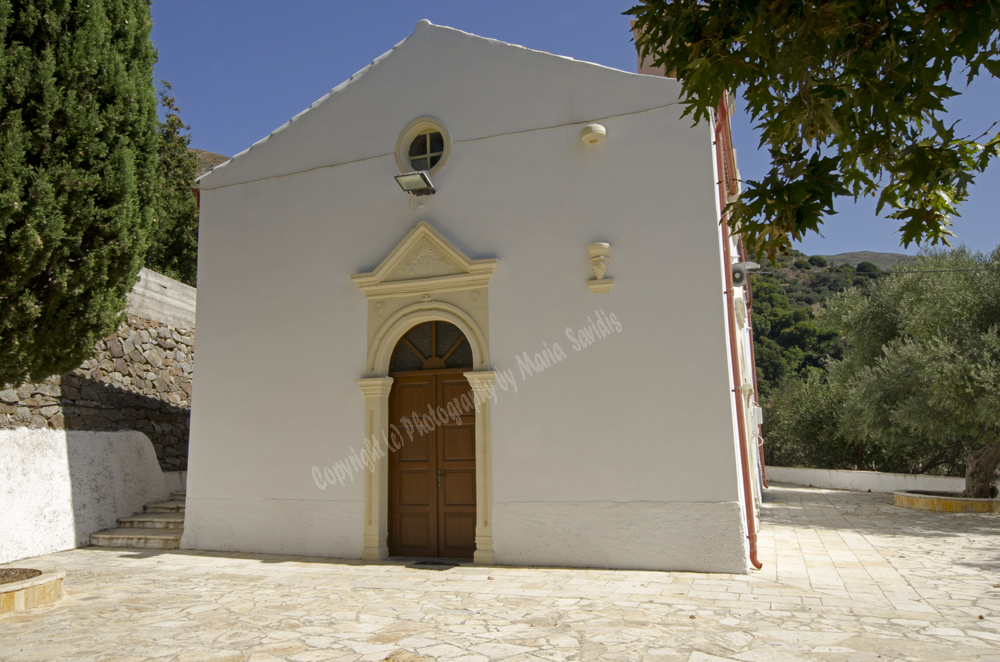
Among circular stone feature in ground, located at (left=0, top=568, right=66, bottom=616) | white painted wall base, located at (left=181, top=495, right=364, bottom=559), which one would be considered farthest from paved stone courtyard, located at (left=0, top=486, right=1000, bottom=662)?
white painted wall base, located at (left=181, top=495, right=364, bottom=559)

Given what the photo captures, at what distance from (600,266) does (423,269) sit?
86.1 inches

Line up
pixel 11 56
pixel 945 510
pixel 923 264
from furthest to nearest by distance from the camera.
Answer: pixel 923 264 → pixel 945 510 → pixel 11 56

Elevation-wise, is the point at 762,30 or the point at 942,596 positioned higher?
the point at 762,30

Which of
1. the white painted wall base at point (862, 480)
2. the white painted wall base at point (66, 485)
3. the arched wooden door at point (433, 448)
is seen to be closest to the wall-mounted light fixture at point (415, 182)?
the arched wooden door at point (433, 448)

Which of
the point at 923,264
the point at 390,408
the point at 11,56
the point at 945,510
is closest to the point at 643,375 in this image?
the point at 390,408

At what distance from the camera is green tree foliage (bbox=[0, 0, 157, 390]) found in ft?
19.1

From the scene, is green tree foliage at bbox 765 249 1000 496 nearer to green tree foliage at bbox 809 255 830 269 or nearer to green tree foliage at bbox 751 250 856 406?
green tree foliage at bbox 751 250 856 406

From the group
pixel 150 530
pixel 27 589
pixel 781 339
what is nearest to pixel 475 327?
pixel 27 589

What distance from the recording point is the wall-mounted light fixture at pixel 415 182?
305 inches

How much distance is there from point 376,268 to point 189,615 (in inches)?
168

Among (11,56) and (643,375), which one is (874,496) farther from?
(11,56)

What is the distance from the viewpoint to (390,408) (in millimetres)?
8188

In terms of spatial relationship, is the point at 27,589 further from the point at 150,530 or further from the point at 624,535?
the point at 624,535

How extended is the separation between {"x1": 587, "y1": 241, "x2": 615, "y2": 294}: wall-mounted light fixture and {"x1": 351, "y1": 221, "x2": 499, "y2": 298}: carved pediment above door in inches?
45.6
